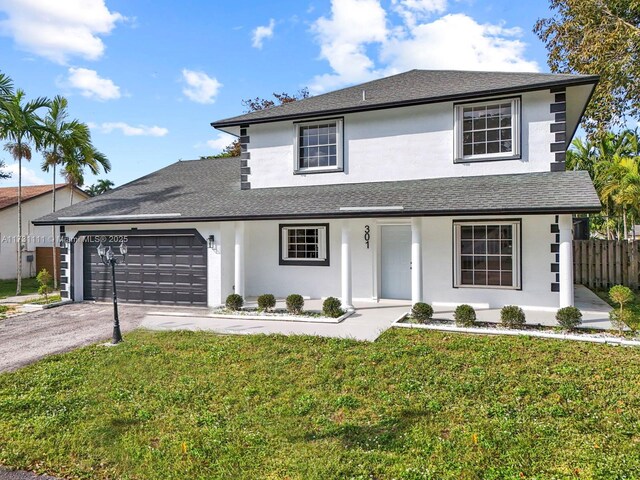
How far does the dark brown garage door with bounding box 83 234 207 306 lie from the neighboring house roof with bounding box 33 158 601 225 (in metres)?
0.80

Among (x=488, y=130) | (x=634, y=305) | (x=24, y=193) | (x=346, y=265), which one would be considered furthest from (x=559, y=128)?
(x=24, y=193)

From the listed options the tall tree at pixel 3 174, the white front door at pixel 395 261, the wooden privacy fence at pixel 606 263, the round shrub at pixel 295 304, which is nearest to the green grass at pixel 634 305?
the wooden privacy fence at pixel 606 263

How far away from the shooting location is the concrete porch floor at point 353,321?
26.1 feet

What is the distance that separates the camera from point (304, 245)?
11.9 m

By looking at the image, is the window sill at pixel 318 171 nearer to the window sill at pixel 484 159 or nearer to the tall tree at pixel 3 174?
the window sill at pixel 484 159

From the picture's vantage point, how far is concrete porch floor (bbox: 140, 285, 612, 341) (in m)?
7.96

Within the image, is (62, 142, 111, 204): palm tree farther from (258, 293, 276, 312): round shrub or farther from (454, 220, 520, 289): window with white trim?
(454, 220, 520, 289): window with white trim

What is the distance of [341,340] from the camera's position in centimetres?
718

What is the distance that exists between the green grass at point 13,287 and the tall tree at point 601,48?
2292cm

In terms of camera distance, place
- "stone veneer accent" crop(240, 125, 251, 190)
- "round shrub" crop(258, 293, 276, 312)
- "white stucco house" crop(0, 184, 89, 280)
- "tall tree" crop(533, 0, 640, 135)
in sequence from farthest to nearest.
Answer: "white stucco house" crop(0, 184, 89, 280), "tall tree" crop(533, 0, 640, 135), "stone veneer accent" crop(240, 125, 251, 190), "round shrub" crop(258, 293, 276, 312)

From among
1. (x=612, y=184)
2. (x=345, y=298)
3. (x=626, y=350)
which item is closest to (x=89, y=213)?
(x=345, y=298)

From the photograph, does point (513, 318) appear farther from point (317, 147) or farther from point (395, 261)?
point (317, 147)

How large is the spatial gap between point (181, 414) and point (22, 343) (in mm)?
5506

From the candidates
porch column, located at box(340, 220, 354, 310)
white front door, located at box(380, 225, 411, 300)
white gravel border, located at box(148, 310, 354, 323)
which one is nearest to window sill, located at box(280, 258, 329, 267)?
white front door, located at box(380, 225, 411, 300)
